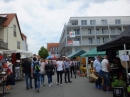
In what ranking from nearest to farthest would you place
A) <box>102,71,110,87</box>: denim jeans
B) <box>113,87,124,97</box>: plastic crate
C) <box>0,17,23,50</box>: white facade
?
<box>113,87,124,97</box>: plastic crate < <box>102,71,110,87</box>: denim jeans < <box>0,17,23,50</box>: white facade

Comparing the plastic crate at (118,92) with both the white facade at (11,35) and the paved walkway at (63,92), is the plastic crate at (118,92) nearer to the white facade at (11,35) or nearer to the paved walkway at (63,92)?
the paved walkway at (63,92)

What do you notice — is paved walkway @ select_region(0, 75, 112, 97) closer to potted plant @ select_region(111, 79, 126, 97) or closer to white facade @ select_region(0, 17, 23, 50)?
potted plant @ select_region(111, 79, 126, 97)

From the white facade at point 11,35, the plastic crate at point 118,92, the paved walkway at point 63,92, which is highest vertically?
the white facade at point 11,35

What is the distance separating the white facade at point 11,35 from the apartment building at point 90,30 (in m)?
19.1

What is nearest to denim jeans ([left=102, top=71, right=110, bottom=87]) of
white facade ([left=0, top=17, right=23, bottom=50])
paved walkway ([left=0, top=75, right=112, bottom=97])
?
paved walkway ([left=0, top=75, right=112, bottom=97])

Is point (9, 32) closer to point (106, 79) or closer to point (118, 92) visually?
point (106, 79)

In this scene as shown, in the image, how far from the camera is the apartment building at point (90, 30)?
1993 inches

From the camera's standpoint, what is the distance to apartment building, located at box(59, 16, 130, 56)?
50625 millimetres

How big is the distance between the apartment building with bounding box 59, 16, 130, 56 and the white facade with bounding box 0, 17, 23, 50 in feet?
62.8

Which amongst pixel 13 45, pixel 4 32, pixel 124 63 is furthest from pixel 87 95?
pixel 13 45

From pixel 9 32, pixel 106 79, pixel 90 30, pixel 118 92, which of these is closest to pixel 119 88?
pixel 118 92

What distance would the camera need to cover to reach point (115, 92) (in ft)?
23.4

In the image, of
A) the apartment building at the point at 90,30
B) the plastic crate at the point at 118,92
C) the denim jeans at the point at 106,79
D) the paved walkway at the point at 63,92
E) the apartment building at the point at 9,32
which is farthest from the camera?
the apartment building at the point at 90,30

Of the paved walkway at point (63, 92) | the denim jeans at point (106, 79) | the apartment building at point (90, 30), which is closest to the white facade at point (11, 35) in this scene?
the paved walkway at point (63, 92)
